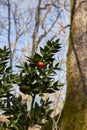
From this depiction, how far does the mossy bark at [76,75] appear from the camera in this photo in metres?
3.29

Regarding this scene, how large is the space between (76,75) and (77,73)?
0.09 feet

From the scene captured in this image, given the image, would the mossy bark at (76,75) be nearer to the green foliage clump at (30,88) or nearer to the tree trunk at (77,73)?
the tree trunk at (77,73)

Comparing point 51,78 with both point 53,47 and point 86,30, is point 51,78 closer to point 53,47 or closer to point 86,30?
point 53,47

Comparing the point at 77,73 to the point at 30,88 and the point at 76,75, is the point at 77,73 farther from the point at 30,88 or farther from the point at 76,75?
the point at 30,88

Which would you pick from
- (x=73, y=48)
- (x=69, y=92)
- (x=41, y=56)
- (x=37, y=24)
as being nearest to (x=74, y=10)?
(x=73, y=48)

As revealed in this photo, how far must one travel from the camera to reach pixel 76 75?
3605 millimetres

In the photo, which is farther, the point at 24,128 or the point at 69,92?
the point at 69,92

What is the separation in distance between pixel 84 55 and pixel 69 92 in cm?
48

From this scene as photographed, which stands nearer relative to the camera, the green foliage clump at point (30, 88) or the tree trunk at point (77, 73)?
the green foliage clump at point (30, 88)

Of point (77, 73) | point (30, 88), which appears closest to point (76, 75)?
point (77, 73)

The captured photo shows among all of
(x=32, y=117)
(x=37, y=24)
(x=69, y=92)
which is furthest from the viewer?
(x=37, y=24)

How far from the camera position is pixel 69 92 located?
3.54 m

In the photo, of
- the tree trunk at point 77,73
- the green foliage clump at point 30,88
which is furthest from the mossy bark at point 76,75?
the green foliage clump at point 30,88

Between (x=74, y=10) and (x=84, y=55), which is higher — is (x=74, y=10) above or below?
above
